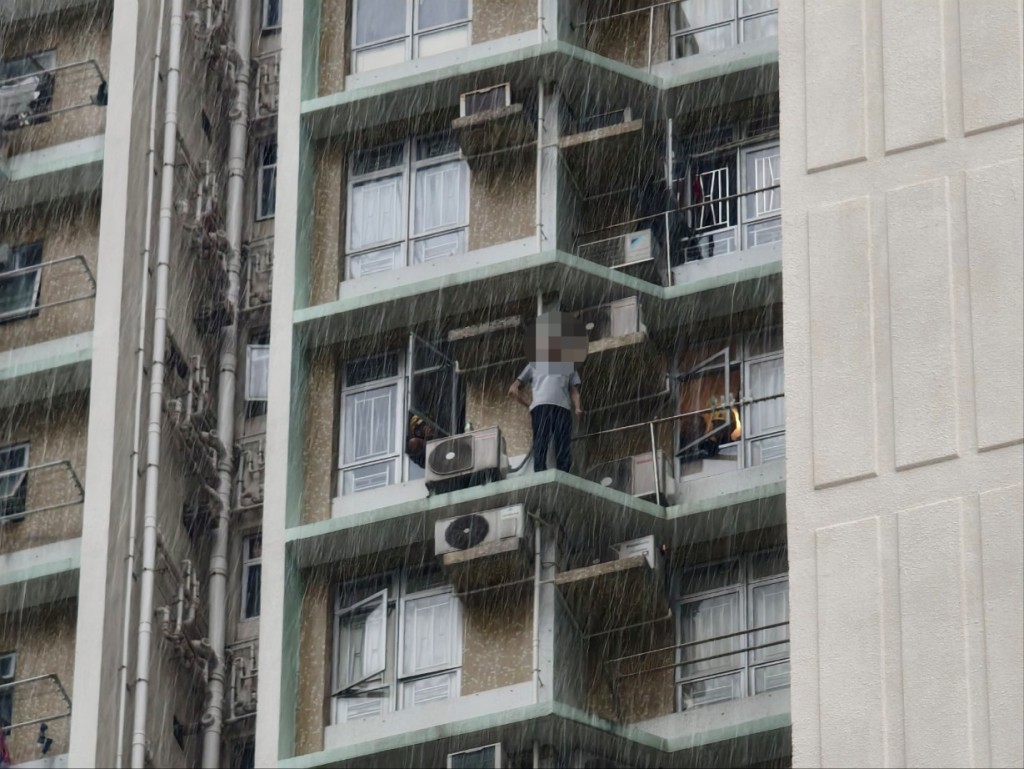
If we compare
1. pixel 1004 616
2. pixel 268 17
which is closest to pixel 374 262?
pixel 268 17

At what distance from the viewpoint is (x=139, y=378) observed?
28672 mm

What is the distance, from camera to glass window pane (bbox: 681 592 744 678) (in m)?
25.8

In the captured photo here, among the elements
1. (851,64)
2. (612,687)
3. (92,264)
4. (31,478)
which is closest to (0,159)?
(92,264)

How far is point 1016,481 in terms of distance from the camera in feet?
63.5

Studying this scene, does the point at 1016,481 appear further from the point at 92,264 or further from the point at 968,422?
the point at 92,264

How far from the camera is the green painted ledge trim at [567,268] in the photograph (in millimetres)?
26797

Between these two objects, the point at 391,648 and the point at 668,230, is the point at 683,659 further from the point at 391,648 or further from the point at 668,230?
the point at 668,230

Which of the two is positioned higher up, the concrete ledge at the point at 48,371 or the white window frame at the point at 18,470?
the concrete ledge at the point at 48,371

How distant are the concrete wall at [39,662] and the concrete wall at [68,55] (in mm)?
5064

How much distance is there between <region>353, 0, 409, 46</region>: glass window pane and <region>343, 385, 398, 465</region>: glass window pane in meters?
3.86

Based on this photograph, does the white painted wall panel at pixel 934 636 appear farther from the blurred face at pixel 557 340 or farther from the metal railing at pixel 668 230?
the metal railing at pixel 668 230

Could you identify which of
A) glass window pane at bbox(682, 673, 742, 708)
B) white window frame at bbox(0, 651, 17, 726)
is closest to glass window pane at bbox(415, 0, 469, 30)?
white window frame at bbox(0, 651, 17, 726)

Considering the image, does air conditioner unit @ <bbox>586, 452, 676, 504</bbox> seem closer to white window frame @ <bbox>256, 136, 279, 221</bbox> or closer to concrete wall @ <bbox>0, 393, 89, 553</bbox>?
concrete wall @ <bbox>0, 393, 89, 553</bbox>

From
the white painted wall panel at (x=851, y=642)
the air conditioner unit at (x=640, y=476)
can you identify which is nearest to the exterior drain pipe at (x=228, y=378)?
the air conditioner unit at (x=640, y=476)
